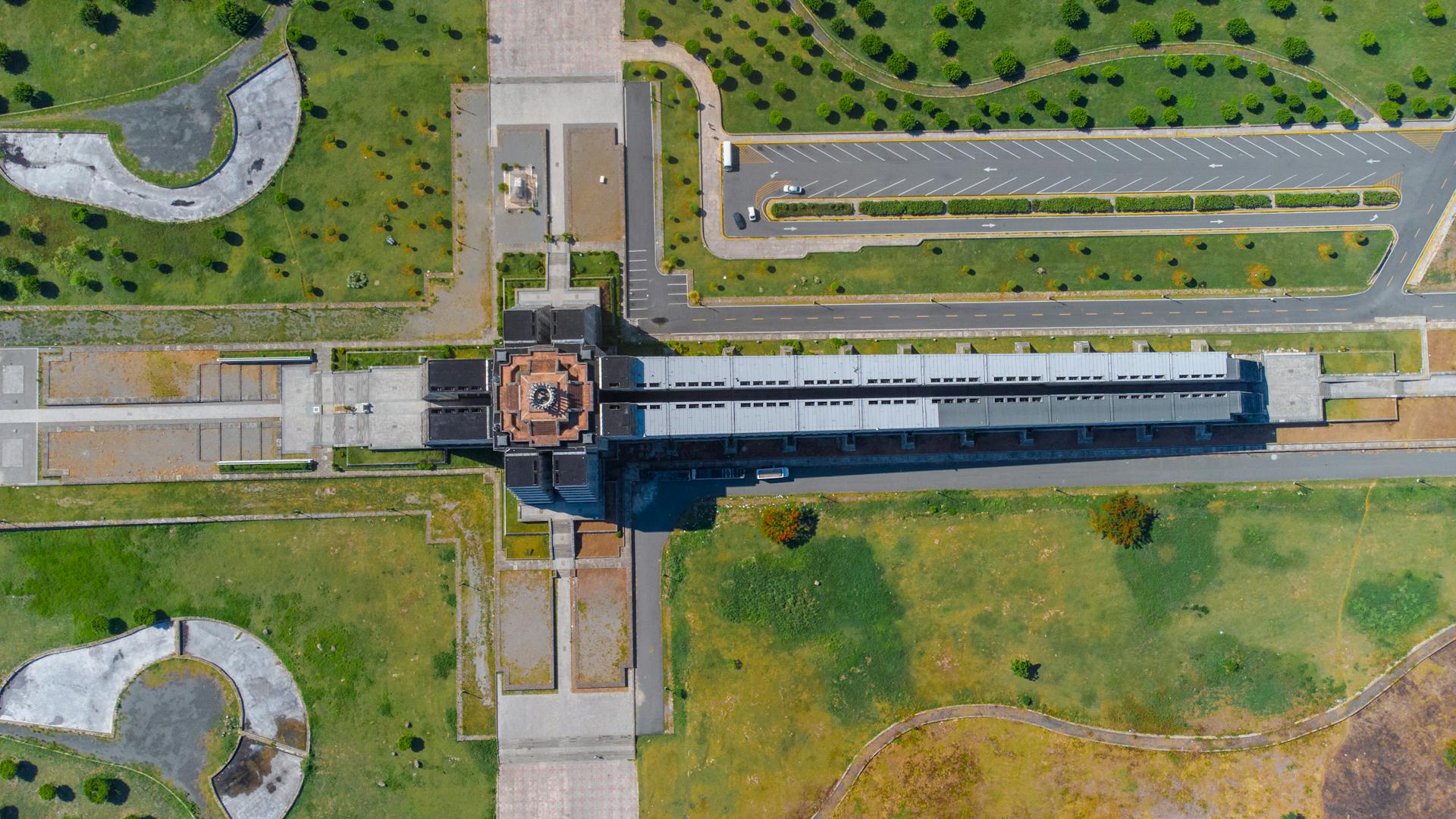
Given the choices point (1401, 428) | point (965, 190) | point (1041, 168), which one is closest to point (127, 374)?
point (965, 190)

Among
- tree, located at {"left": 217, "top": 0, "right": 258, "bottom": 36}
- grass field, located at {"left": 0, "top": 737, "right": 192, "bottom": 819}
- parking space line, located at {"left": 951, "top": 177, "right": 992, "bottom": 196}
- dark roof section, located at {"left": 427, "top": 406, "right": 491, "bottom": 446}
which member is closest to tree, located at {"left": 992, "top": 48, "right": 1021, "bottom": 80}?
parking space line, located at {"left": 951, "top": 177, "right": 992, "bottom": 196}

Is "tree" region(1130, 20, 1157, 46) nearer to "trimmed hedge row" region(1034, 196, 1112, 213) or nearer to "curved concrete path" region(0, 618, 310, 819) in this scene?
"trimmed hedge row" region(1034, 196, 1112, 213)

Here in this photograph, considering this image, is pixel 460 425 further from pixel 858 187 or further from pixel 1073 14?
pixel 1073 14

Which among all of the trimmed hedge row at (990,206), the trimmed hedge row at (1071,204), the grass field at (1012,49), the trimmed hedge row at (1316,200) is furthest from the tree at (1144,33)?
the trimmed hedge row at (1316,200)

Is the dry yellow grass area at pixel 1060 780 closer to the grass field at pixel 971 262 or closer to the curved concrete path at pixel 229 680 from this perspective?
the grass field at pixel 971 262

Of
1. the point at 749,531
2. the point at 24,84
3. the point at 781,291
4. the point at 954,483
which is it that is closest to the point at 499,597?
the point at 749,531

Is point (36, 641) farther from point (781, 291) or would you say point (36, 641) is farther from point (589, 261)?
point (781, 291)
